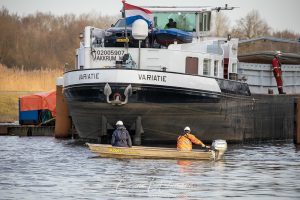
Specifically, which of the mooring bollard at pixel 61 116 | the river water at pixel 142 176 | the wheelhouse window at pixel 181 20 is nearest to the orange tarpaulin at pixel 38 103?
the mooring bollard at pixel 61 116

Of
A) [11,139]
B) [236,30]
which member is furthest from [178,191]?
[236,30]

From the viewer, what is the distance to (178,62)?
148 ft

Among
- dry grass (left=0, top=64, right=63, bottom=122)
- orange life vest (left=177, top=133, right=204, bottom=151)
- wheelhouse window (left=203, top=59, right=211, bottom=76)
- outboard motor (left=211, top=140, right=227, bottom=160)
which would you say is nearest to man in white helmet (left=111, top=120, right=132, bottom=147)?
orange life vest (left=177, top=133, right=204, bottom=151)

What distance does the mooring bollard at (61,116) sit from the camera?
50.9 m

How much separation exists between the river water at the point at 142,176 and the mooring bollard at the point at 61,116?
16.2 feet

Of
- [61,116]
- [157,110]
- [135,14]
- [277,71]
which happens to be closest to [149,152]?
[157,110]

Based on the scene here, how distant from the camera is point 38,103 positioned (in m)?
53.9

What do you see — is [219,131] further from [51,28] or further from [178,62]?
[51,28]

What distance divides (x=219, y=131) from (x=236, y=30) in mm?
46951

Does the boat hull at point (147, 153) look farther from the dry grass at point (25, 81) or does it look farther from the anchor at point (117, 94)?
the dry grass at point (25, 81)

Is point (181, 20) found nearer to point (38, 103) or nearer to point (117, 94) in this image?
point (117, 94)

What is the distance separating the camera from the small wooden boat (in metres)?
39.7

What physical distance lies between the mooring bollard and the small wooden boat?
10.8m

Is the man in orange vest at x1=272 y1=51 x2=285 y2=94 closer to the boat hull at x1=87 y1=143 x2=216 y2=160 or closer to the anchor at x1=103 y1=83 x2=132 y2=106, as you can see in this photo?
the anchor at x1=103 y1=83 x2=132 y2=106
